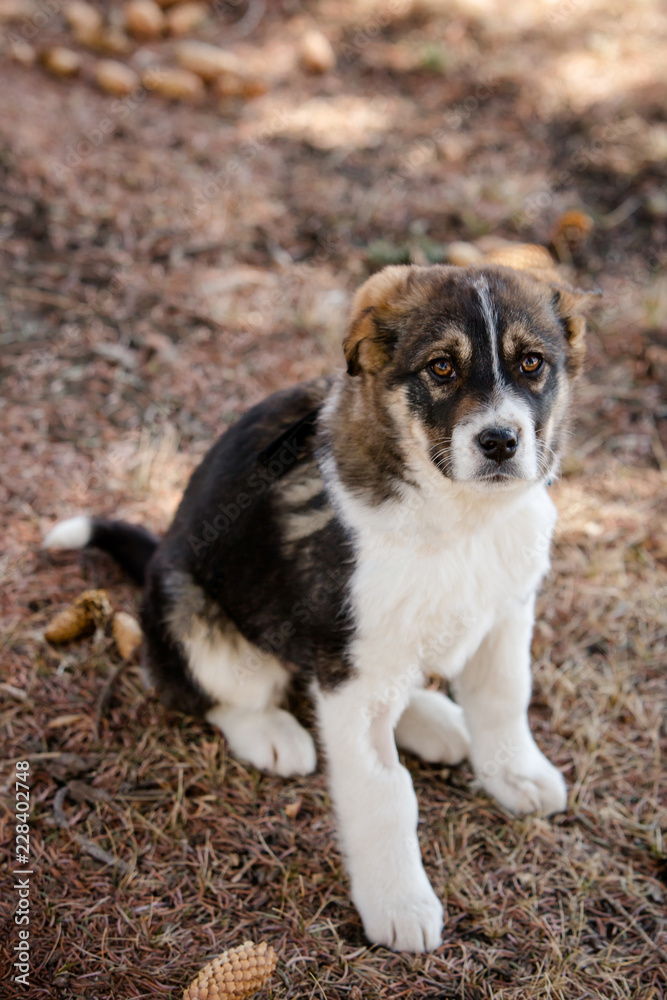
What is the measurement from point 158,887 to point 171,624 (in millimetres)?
975

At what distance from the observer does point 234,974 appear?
2.54 meters

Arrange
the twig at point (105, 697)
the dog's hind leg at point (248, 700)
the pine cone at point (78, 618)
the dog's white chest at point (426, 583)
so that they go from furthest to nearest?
1. the pine cone at point (78, 618)
2. the twig at point (105, 697)
3. the dog's hind leg at point (248, 700)
4. the dog's white chest at point (426, 583)

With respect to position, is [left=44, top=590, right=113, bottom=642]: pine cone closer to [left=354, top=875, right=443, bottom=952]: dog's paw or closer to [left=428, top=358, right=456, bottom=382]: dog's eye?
[left=354, top=875, right=443, bottom=952]: dog's paw

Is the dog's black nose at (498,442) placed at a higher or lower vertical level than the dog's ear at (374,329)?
lower

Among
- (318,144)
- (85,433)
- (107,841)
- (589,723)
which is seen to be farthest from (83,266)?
A: (589,723)

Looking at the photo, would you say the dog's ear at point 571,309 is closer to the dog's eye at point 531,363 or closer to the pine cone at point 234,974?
the dog's eye at point 531,363

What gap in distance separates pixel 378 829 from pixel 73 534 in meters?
1.98

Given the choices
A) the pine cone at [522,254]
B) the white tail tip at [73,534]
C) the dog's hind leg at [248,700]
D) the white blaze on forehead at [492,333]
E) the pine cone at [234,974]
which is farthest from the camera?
the pine cone at [522,254]

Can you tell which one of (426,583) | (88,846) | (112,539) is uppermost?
(426,583)

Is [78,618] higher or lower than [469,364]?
lower

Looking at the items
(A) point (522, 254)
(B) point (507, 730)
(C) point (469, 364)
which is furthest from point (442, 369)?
(A) point (522, 254)

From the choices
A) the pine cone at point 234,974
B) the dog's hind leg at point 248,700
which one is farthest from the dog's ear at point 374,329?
the pine cone at point 234,974

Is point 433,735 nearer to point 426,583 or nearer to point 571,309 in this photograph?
point 426,583

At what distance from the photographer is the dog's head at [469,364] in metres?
2.58
